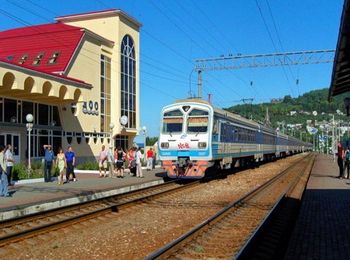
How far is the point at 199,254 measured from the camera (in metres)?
8.52

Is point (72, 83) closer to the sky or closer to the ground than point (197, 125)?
closer to the sky

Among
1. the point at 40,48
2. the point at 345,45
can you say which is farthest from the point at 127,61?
the point at 345,45

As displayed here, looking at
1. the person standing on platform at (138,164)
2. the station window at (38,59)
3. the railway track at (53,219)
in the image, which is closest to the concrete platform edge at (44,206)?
the railway track at (53,219)

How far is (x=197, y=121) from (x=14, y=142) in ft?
49.7

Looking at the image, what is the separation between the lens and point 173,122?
863 inches

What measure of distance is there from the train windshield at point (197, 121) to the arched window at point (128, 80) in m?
26.4

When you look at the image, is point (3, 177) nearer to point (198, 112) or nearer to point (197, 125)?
point (197, 125)

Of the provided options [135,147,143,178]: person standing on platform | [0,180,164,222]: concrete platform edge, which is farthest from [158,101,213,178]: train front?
[135,147,143,178]: person standing on platform

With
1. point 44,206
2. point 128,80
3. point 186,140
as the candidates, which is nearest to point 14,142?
point 186,140

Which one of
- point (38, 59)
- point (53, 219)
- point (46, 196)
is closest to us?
point (53, 219)

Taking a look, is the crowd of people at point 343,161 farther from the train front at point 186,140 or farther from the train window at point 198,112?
the train window at point 198,112

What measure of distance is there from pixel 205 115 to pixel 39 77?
13.7 m

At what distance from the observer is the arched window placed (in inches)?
1881

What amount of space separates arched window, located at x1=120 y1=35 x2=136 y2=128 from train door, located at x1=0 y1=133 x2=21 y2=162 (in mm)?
16645
